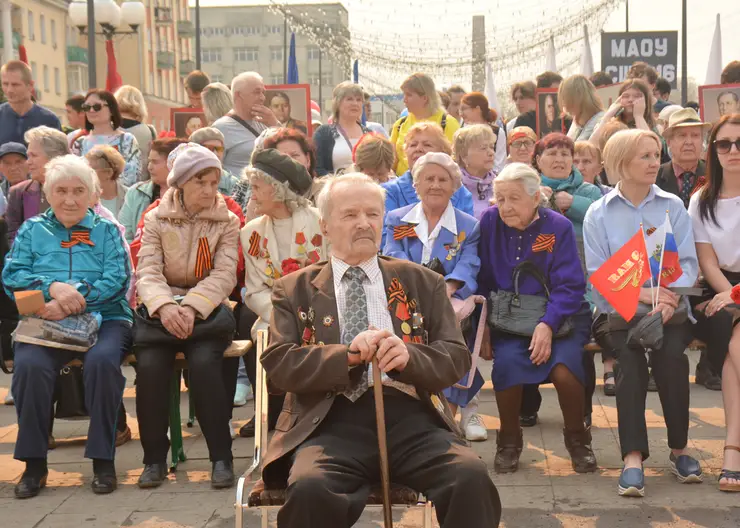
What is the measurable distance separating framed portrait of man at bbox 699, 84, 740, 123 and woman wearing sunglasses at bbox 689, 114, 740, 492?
4114 millimetres

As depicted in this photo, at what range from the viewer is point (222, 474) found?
609 centimetres

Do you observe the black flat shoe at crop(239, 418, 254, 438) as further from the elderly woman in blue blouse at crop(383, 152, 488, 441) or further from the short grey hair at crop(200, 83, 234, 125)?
the short grey hair at crop(200, 83, 234, 125)

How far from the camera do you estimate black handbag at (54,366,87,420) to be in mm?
6227

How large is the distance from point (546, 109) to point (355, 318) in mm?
7029

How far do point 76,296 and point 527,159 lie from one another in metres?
4.09

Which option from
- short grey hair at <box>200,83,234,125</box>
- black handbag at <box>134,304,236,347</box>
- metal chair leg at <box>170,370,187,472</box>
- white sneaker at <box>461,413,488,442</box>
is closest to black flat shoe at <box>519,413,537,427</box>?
white sneaker at <box>461,413,488,442</box>

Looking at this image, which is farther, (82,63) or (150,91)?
(150,91)

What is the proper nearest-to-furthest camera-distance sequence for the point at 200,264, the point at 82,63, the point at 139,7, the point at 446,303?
the point at 446,303, the point at 200,264, the point at 139,7, the point at 82,63

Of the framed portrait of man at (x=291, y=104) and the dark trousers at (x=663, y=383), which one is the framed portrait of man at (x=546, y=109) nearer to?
the framed portrait of man at (x=291, y=104)

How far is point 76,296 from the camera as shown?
20.5 feet

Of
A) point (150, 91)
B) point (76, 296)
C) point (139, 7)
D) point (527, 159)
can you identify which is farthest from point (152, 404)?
point (150, 91)

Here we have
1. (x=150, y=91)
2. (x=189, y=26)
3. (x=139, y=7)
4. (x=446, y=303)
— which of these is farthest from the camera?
(x=189, y=26)

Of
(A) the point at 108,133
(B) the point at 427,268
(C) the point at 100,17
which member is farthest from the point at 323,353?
(C) the point at 100,17

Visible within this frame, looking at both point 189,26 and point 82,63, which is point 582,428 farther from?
point 189,26
